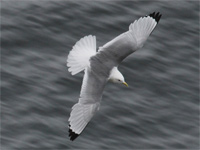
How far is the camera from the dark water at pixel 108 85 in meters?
12.7

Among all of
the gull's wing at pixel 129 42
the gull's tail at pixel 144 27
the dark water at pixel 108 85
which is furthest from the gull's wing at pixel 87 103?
the dark water at pixel 108 85

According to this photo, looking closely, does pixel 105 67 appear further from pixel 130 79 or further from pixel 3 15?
pixel 3 15

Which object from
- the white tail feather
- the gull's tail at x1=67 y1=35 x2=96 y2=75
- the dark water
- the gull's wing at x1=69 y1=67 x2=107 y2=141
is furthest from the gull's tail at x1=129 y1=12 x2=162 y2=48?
the dark water

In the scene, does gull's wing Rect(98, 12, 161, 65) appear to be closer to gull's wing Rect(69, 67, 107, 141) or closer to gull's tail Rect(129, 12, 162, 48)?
gull's tail Rect(129, 12, 162, 48)

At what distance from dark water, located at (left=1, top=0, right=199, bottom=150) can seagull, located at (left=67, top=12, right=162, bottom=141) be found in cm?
238

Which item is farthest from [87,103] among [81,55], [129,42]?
[129,42]

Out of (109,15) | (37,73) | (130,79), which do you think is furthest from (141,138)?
(109,15)

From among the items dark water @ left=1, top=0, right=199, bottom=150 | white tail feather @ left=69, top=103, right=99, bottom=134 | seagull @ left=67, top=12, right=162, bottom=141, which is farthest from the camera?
dark water @ left=1, top=0, right=199, bottom=150

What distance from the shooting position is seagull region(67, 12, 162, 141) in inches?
395

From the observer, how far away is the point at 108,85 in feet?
44.6

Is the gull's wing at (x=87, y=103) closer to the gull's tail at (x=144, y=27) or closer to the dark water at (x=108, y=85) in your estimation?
the gull's tail at (x=144, y=27)

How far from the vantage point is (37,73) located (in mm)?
13578

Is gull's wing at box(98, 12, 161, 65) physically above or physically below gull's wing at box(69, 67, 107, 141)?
above

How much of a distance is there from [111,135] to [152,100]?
1.30 meters
